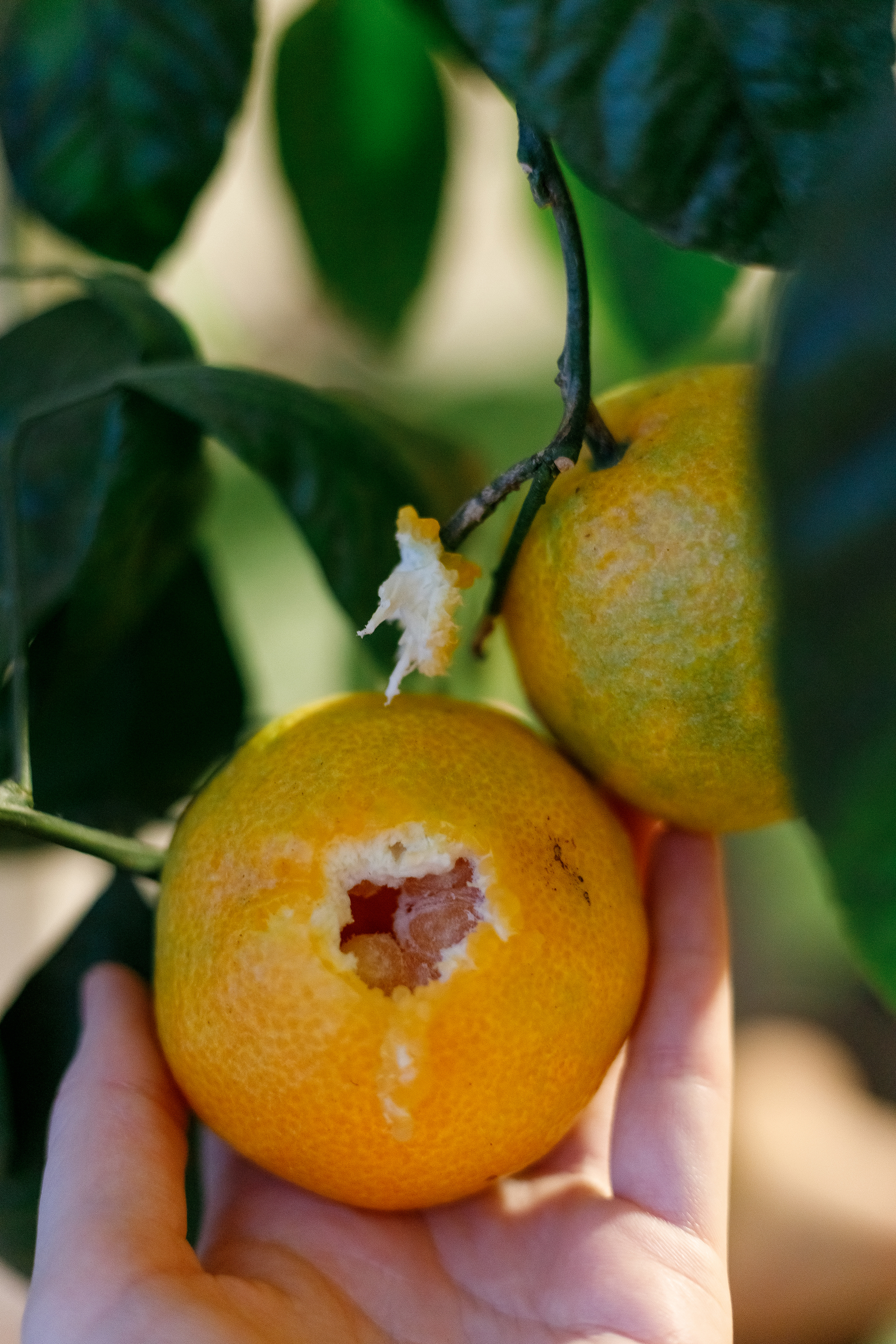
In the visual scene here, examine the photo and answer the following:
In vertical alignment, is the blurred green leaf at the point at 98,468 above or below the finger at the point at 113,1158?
above

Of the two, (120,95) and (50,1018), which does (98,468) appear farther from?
(50,1018)

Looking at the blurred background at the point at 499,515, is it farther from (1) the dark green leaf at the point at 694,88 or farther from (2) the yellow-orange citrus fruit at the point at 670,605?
(1) the dark green leaf at the point at 694,88

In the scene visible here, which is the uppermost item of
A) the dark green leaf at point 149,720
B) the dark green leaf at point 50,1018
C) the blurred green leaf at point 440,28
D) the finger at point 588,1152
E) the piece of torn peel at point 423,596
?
the blurred green leaf at point 440,28

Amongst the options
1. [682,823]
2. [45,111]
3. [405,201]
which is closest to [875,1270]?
[682,823]

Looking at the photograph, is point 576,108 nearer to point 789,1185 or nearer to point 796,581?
point 796,581

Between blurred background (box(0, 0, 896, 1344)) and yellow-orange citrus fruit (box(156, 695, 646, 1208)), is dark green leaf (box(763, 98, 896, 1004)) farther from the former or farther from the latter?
blurred background (box(0, 0, 896, 1344))

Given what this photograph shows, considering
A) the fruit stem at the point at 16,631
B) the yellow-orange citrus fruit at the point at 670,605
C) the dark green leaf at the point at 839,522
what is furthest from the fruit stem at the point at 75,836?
the dark green leaf at the point at 839,522

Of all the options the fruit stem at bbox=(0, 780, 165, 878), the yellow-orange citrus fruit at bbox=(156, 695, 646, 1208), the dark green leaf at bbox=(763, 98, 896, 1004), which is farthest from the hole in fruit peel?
the dark green leaf at bbox=(763, 98, 896, 1004)
